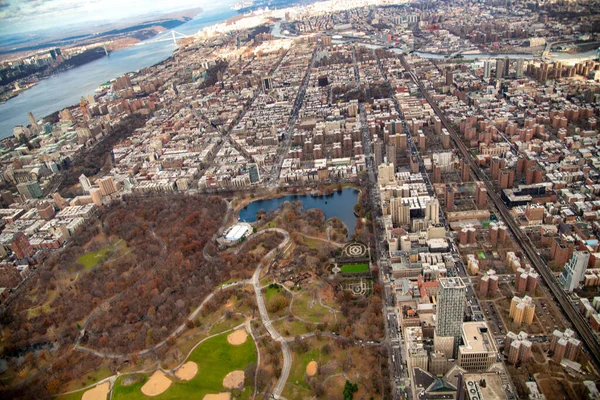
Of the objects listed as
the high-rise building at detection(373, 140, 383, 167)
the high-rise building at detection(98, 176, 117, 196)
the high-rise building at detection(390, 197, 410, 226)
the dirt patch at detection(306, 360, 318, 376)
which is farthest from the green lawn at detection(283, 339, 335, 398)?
the high-rise building at detection(98, 176, 117, 196)

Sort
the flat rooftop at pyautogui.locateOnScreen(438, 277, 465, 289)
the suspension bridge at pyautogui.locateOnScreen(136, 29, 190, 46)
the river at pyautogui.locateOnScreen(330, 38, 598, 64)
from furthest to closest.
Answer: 1. the suspension bridge at pyautogui.locateOnScreen(136, 29, 190, 46)
2. the river at pyautogui.locateOnScreen(330, 38, 598, 64)
3. the flat rooftop at pyautogui.locateOnScreen(438, 277, 465, 289)

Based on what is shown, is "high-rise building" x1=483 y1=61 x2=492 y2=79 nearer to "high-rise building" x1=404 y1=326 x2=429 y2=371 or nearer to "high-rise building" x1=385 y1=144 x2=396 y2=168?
"high-rise building" x1=385 y1=144 x2=396 y2=168

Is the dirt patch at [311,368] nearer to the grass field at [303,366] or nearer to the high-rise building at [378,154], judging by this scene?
the grass field at [303,366]

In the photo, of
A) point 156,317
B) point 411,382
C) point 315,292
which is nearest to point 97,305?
point 156,317

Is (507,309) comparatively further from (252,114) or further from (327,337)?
(252,114)

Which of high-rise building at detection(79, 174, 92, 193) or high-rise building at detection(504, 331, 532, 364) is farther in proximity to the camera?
high-rise building at detection(79, 174, 92, 193)

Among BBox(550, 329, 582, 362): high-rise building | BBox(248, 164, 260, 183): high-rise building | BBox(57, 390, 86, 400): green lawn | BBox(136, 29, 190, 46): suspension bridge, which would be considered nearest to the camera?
BBox(550, 329, 582, 362): high-rise building

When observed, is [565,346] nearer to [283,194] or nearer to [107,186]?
[283,194]
